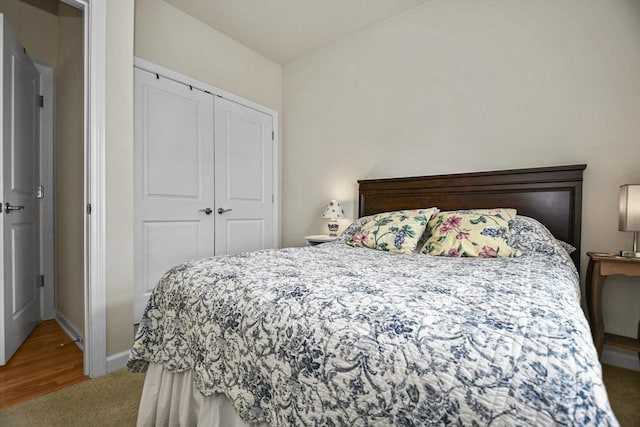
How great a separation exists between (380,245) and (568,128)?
1514 mm

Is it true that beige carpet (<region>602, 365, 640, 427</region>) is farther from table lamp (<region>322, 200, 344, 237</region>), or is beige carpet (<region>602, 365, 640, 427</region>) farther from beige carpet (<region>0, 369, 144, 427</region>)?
beige carpet (<region>0, 369, 144, 427</region>)

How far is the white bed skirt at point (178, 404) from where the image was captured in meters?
1.08

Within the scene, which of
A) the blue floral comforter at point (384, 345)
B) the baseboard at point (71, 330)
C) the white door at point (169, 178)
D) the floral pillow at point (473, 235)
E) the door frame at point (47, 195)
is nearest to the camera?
the blue floral comforter at point (384, 345)

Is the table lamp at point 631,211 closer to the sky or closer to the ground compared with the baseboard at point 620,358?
closer to the sky

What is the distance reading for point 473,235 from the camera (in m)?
1.86

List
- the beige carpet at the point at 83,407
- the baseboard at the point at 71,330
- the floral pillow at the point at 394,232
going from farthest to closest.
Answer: the baseboard at the point at 71,330, the floral pillow at the point at 394,232, the beige carpet at the point at 83,407

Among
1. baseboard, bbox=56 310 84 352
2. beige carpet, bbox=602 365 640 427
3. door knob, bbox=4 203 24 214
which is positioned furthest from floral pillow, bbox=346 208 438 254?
door knob, bbox=4 203 24 214

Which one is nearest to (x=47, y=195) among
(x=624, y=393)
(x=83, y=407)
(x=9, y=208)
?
(x=9, y=208)

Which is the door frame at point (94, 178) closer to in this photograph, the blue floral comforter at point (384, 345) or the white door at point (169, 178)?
the white door at point (169, 178)

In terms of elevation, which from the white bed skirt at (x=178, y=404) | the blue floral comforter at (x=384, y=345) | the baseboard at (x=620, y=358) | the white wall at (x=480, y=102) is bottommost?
the baseboard at (x=620, y=358)

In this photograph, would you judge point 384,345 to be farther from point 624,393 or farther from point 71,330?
point 71,330

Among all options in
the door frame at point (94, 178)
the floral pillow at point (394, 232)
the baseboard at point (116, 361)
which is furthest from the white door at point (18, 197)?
the floral pillow at point (394, 232)

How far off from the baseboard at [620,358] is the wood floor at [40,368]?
10.6 feet

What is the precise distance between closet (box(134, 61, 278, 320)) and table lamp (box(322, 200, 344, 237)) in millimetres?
864
